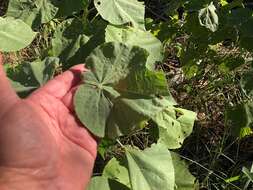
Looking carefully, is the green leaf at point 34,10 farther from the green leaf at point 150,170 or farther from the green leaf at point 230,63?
the green leaf at point 230,63

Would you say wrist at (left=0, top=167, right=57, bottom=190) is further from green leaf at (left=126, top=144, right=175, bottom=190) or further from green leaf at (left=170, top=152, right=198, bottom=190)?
green leaf at (left=170, top=152, right=198, bottom=190)

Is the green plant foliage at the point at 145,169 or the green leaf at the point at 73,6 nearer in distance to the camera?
the green plant foliage at the point at 145,169

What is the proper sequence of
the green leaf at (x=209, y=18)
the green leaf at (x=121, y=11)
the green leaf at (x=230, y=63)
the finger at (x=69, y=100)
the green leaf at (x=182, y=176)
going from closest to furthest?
the finger at (x=69, y=100) → the green leaf at (x=121, y=11) → the green leaf at (x=182, y=176) → the green leaf at (x=209, y=18) → the green leaf at (x=230, y=63)

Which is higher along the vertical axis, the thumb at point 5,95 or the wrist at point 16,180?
the thumb at point 5,95

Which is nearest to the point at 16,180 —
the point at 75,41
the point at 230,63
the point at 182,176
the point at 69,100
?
the point at 69,100

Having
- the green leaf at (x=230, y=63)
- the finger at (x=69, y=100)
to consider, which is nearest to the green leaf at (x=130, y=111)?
the finger at (x=69, y=100)

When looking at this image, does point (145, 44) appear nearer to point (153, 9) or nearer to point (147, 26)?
point (147, 26)

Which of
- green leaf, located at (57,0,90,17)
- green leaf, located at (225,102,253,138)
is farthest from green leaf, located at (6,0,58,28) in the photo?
green leaf, located at (225,102,253,138)

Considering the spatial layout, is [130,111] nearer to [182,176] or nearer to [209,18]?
[182,176]
